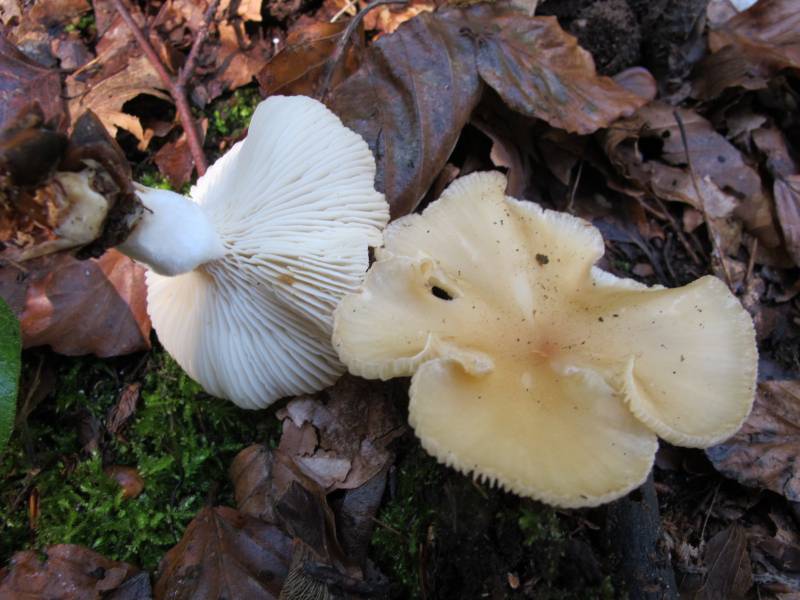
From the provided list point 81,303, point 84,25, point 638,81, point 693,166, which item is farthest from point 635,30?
point 84,25

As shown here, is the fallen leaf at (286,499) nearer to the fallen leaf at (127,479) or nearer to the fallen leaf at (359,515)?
the fallen leaf at (359,515)

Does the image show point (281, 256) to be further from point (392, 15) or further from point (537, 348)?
point (392, 15)

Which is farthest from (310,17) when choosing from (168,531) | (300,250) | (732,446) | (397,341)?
(732,446)

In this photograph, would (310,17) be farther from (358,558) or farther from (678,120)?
(358,558)

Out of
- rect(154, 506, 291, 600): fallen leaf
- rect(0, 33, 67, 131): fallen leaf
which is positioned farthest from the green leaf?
→ rect(0, 33, 67, 131): fallen leaf

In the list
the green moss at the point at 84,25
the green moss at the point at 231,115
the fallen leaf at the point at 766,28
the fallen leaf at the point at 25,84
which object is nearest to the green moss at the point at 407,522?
the green moss at the point at 231,115

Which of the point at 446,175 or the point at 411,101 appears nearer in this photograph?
the point at 411,101
